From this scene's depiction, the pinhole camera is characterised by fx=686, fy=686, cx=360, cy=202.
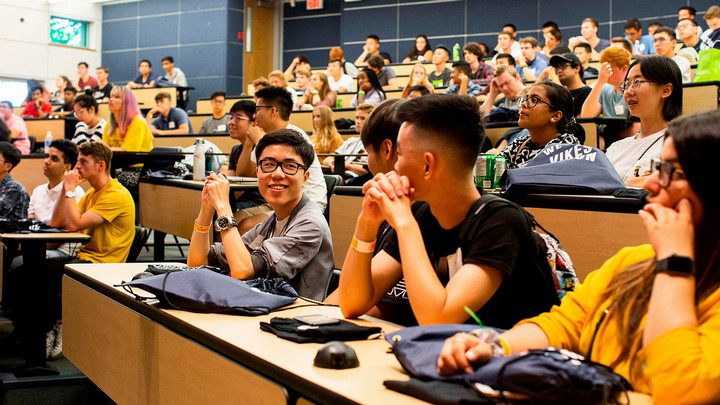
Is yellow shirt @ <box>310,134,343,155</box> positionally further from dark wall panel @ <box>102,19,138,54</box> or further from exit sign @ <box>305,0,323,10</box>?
dark wall panel @ <box>102,19,138,54</box>

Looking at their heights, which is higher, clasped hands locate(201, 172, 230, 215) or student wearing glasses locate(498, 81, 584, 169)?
student wearing glasses locate(498, 81, 584, 169)

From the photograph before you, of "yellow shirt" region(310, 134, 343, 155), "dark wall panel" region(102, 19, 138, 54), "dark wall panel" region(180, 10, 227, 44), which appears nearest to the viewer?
"yellow shirt" region(310, 134, 343, 155)

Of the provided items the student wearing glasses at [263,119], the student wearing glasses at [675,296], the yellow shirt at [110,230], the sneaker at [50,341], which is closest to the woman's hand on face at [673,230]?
the student wearing glasses at [675,296]

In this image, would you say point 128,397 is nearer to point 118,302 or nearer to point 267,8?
point 118,302

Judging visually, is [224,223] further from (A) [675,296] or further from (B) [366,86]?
(B) [366,86]

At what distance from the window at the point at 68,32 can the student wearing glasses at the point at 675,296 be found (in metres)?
15.5

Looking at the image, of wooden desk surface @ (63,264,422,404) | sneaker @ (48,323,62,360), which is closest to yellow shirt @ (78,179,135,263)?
sneaker @ (48,323,62,360)

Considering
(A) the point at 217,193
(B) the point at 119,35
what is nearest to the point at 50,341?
(A) the point at 217,193

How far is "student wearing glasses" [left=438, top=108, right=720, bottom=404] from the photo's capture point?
1.03 m

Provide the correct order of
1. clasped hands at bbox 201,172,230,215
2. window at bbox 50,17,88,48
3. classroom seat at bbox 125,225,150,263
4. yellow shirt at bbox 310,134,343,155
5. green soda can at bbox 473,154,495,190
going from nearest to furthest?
1. clasped hands at bbox 201,172,230,215
2. green soda can at bbox 473,154,495,190
3. classroom seat at bbox 125,225,150,263
4. yellow shirt at bbox 310,134,343,155
5. window at bbox 50,17,88,48

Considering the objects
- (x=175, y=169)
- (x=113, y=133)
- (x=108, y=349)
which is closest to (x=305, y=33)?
(x=113, y=133)

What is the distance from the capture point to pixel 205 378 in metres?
1.51

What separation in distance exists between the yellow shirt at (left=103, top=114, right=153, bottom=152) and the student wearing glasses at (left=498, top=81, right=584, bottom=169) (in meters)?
3.93

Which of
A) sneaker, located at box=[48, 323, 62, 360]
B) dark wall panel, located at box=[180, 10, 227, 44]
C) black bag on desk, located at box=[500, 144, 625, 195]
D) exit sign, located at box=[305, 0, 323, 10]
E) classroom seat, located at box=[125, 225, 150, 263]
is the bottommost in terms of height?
sneaker, located at box=[48, 323, 62, 360]
